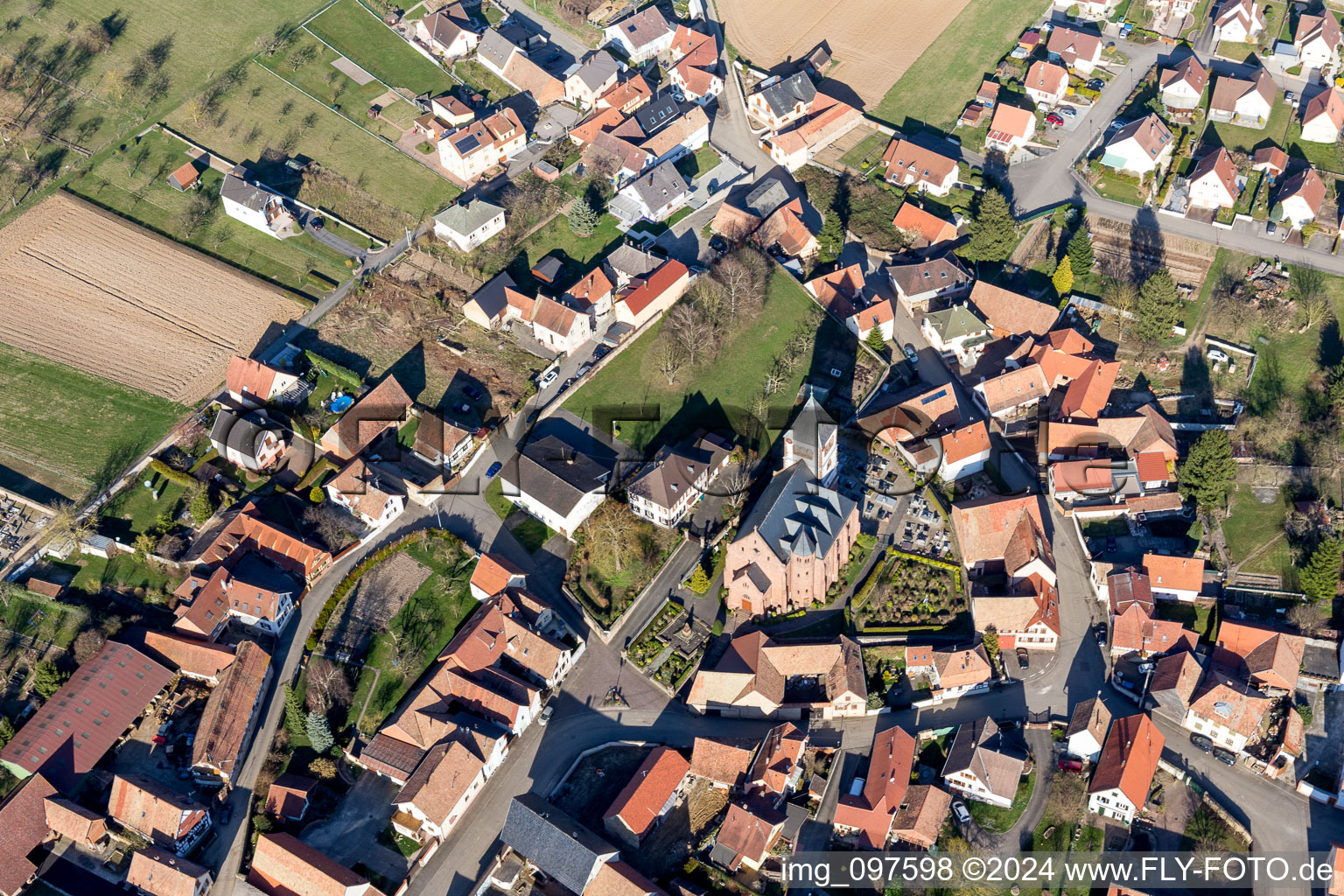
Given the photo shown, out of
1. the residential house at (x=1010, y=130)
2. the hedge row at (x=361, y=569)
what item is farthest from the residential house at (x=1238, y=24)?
the hedge row at (x=361, y=569)

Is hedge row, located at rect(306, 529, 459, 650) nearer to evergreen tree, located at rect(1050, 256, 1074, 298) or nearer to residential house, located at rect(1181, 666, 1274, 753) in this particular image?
residential house, located at rect(1181, 666, 1274, 753)

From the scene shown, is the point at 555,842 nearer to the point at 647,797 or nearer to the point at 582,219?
the point at 647,797

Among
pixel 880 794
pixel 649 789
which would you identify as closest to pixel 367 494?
pixel 649 789

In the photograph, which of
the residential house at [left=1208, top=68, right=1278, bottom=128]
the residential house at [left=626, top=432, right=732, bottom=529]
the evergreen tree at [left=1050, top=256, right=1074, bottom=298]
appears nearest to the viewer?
the residential house at [left=626, top=432, right=732, bottom=529]

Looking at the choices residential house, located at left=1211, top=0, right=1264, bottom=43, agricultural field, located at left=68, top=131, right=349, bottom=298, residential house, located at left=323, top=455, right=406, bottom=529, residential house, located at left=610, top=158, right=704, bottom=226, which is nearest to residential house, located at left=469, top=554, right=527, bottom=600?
residential house, located at left=323, top=455, right=406, bottom=529

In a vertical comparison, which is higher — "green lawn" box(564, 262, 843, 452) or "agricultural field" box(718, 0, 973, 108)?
"agricultural field" box(718, 0, 973, 108)

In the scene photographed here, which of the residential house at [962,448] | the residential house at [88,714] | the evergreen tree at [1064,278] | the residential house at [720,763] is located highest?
the residential house at [88,714]

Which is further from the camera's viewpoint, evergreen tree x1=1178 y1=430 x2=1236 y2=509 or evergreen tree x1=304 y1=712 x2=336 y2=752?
evergreen tree x1=1178 y1=430 x2=1236 y2=509

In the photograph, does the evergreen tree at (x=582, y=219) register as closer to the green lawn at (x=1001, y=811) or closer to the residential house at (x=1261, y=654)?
the green lawn at (x=1001, y=811)
